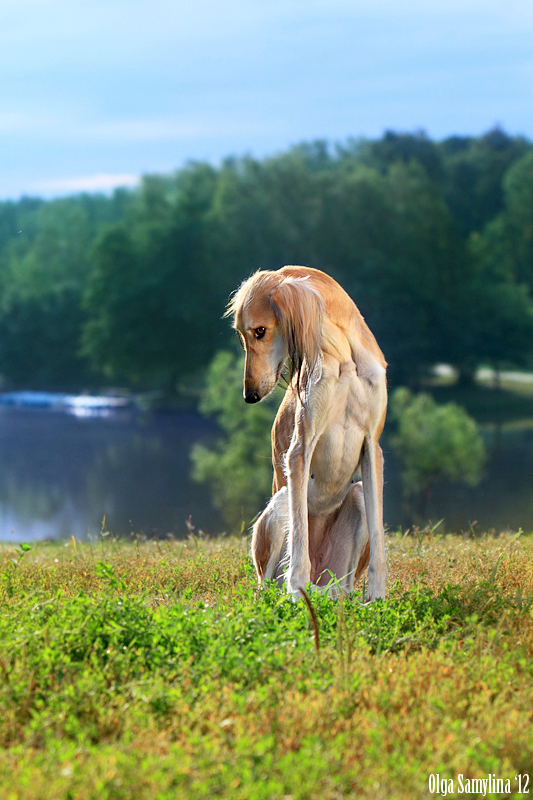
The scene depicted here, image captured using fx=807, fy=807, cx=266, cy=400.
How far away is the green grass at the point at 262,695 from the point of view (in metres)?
3.12

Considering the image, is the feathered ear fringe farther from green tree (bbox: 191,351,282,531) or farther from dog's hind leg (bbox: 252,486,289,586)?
green tree (bbox: 191,351,282,531)

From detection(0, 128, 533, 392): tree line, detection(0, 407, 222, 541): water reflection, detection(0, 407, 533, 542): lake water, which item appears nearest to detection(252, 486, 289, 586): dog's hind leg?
detection(0, 407, 222, 541): water reflection

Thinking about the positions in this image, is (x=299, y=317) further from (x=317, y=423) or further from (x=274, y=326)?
(x=317, y=423)

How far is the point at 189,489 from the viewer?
156 ft

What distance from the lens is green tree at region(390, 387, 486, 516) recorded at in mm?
42562

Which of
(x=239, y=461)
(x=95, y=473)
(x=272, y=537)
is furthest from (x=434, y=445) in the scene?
(x=272, y=537)

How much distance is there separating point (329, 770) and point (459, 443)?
4038 centimetres

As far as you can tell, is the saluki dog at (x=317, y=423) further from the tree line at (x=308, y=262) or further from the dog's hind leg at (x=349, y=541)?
the tree line at (x=308, y=262)

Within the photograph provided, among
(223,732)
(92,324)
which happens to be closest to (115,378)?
(92,324)

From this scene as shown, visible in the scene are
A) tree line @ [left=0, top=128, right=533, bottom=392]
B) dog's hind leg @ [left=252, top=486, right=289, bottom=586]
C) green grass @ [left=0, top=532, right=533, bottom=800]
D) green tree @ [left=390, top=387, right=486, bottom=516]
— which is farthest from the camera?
tree line @ [left=0, top=128, right=533, bottom=392]

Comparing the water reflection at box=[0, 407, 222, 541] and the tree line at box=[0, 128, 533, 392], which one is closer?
the water reflection at box=[0, 407, 222, 541]

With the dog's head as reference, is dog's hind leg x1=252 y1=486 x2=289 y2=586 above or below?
below

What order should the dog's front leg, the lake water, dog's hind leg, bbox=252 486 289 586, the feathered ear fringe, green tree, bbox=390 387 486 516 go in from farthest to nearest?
1. green tree, bbox=390 387 486 516
2. the lake water
3. dog's hind leg, bbox=252 486 289 586
4. the dog's front leg
5. the feathered ear fringe

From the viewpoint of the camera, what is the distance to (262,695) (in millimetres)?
3648
